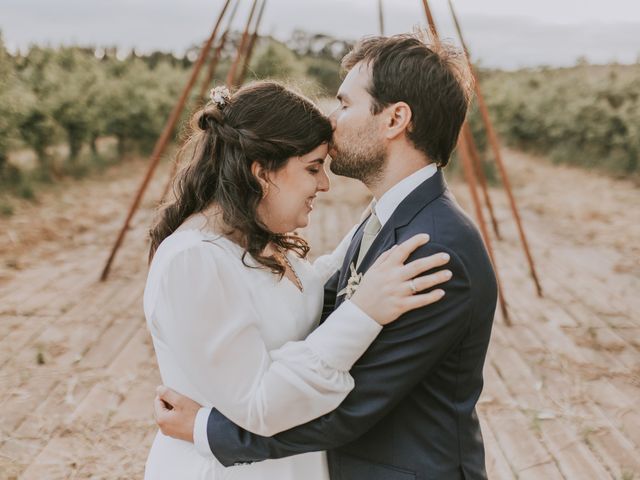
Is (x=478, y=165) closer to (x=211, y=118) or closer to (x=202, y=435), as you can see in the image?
(x=211, y=118)

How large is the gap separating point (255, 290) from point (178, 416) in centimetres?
42

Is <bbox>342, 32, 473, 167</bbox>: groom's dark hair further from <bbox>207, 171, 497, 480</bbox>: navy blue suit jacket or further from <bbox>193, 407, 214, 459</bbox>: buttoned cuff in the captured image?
<bbox>193, 407, 214, 459</bbox>: buttoned cuff

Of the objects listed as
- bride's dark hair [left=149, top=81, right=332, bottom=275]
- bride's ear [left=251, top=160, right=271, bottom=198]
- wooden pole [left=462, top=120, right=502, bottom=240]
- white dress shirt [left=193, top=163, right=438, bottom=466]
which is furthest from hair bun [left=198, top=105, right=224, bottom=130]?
wooden pole [left=462, top=120, right=502, bottom=240]

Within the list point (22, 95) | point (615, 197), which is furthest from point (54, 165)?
point (615, 197)

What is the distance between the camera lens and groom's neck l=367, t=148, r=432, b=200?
1974mm

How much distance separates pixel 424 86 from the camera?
1931 millimetres

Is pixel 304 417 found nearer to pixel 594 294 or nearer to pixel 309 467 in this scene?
pixel 309 467

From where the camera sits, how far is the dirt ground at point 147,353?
11.1 ft

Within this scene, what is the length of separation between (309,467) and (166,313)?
725mm

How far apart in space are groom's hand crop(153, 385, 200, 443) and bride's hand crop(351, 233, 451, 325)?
1.88 ft

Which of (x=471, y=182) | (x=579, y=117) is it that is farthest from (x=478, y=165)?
(x=579, y=117)

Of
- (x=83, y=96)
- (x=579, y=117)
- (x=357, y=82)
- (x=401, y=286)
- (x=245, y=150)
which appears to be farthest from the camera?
(x=579, y=117)

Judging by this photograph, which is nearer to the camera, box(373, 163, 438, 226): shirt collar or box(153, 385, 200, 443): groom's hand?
box(153, 385, 200, 443): groom's hand

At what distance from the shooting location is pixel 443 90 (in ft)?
6.34
